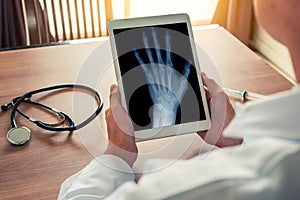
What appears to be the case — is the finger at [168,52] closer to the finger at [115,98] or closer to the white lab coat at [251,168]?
the finger at [115,98]

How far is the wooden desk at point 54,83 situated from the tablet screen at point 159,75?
0.25 ft

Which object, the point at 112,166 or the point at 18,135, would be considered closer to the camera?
the point at 112,166

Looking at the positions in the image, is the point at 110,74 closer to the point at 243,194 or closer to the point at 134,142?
the point at 134,142

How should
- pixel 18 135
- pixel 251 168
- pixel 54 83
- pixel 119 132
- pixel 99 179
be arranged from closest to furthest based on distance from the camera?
pixel 251 168 < pixel 99 179 < pixel 119 132 < pixel 18 135 < pixel 54 83

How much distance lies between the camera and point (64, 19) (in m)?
2.84

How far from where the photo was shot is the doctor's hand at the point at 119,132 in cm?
94

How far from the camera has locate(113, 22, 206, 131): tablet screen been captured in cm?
103

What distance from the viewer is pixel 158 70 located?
106 centimetres

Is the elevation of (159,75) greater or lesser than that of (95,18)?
greater

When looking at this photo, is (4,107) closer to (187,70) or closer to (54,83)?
(54,83)

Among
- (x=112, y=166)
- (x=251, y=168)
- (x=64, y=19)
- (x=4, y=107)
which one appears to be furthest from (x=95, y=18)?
(x=251, y=168)

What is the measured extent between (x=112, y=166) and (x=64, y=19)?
2.11 meters

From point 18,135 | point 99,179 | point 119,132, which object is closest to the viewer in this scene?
point 99,179

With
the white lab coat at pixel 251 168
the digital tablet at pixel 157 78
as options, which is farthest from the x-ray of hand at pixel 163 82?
the white lab coat at pixel 251 168
